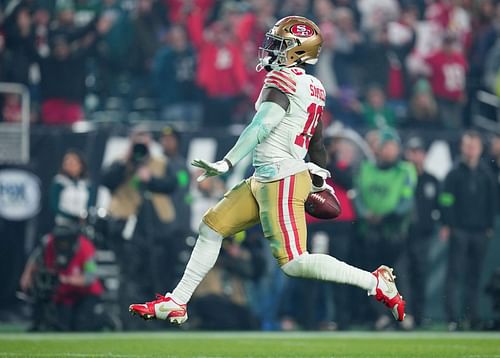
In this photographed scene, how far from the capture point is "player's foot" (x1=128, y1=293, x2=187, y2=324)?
770 centimetres

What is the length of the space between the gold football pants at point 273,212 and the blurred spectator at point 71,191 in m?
4.47

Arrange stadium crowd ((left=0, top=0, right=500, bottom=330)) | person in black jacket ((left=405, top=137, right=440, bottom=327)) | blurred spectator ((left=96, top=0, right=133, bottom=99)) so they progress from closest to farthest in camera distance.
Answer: stadium crowd ((left=0, top=0, right=500, bottom=330)) → person in black jacket ((left=405, top=137, right=440, bottom=327)) → blurred spectator ((left=96, top=0, right=133, bottom=99))

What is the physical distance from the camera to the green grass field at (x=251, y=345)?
8719 mm

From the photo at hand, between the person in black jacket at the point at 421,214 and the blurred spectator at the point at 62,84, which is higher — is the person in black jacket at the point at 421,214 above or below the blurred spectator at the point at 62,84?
below

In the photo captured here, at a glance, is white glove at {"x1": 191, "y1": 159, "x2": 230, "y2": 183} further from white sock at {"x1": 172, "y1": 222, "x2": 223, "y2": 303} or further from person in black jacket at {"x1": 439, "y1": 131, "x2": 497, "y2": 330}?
person in black jacket at {"x1": 439, "y1": 131, "x2": 497, "y2": 330}

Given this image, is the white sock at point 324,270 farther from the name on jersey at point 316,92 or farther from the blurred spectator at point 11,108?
the blurred spectator at point 11,108

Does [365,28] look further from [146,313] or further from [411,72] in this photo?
[146,313]

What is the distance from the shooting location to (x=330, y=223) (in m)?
12.6

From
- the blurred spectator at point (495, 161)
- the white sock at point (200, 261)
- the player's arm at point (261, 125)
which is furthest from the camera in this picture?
the blurred spectator at point (495, 161)

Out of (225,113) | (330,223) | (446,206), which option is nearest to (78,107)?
(225,113)

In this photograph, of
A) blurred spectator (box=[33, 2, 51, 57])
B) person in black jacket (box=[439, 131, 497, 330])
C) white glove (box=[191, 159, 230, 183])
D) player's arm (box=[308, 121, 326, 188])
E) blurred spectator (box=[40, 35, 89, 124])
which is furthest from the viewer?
blurred spectator (box=[33, 2, 51, 57])

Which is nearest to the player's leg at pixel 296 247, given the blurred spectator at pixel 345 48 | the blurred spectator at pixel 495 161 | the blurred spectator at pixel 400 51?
the blurred spectator at pixel 495 161

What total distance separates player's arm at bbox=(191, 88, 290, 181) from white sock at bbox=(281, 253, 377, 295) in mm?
738

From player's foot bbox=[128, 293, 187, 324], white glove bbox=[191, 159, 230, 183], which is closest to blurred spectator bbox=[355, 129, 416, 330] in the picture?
player's foot bbox=[128, 293, 187, 324]
